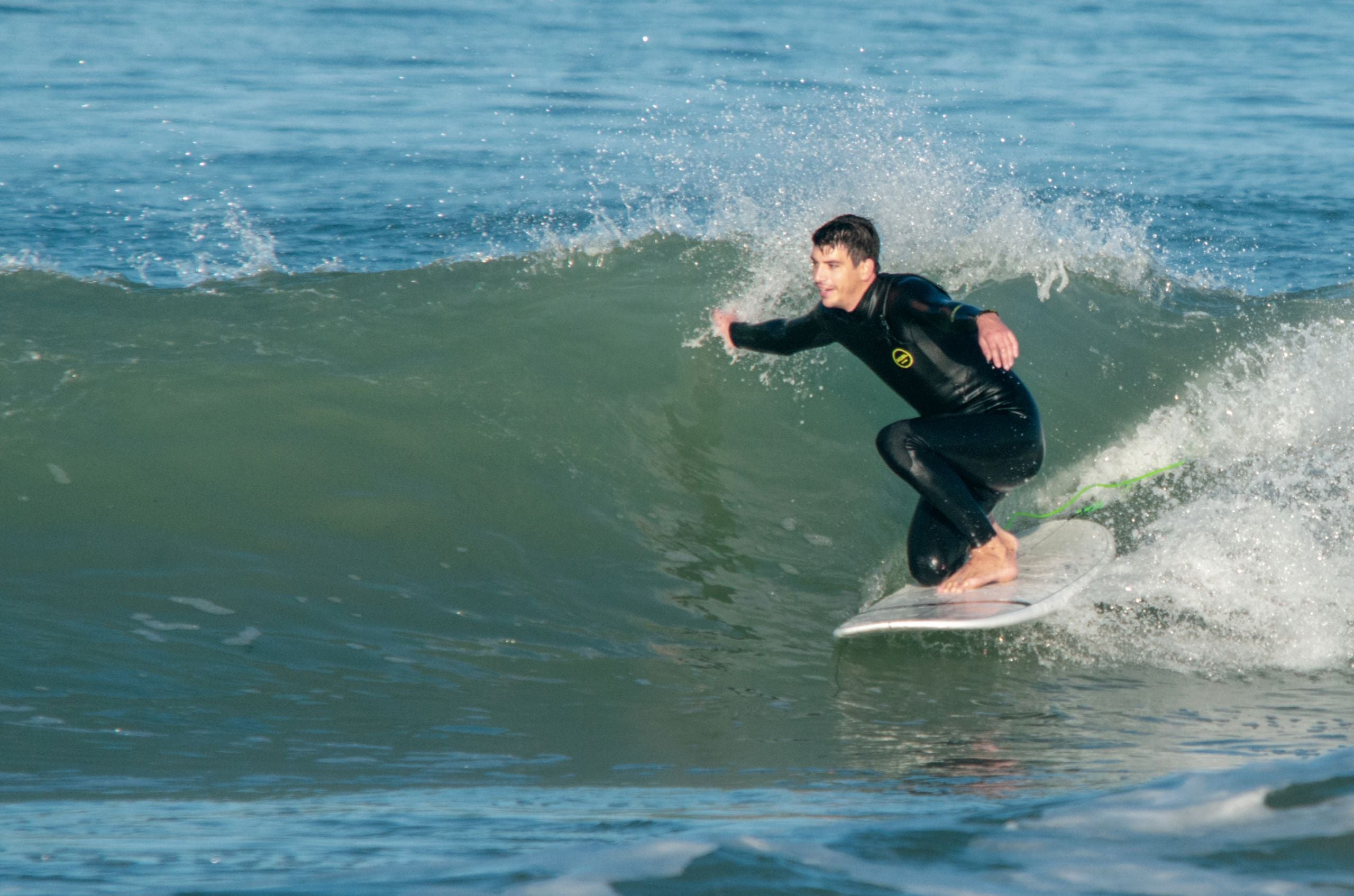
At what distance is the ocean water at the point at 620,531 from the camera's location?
3.08 meters

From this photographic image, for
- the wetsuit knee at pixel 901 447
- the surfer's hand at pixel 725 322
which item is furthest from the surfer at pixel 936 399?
the surfer's hand at pixel 725 322

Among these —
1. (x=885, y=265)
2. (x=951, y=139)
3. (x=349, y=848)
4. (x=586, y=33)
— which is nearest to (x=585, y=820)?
(x=349, y=848)

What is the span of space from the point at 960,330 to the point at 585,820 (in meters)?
3.15

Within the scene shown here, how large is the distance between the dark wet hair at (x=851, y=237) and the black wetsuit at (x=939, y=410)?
18 cm

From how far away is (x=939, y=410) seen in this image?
19.7 ft

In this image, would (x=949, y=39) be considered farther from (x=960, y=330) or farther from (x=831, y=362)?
(x=960, y=330)

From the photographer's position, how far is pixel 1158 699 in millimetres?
5086

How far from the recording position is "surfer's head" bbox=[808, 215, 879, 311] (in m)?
5.68

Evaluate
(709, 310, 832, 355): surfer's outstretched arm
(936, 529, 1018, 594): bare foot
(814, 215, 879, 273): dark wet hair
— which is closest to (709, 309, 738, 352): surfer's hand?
(709, 310, 832, 355): surfer's outstretched arm

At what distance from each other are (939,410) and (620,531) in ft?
5.68

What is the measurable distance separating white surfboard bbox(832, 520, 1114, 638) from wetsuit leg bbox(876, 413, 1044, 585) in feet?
0.69

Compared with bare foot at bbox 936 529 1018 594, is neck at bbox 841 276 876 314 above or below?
above

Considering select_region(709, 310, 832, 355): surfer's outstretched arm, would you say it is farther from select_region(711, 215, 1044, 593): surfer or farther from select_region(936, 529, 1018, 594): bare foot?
select_region(936, 529, 1018, 594): bare foot

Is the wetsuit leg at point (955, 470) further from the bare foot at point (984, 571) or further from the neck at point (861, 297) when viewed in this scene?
the neck at point (861, 297)
